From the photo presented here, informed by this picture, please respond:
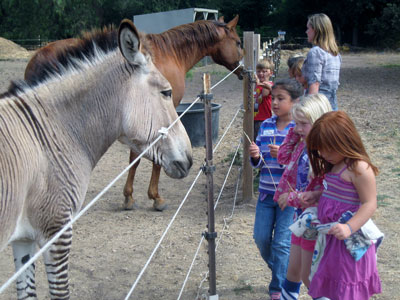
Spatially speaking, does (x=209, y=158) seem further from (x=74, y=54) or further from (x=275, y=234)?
(x=74, y=54)

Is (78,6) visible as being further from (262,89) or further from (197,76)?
(262,89)

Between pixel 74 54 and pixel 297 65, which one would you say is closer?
pixel 74 54

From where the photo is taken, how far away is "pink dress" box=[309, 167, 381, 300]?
2238 millimetres

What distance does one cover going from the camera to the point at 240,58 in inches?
269

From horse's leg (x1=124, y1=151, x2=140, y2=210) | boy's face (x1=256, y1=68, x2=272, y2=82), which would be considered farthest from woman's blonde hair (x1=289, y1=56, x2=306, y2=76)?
horse's leg (x1=124, y1=151, x2=140, y2=210)

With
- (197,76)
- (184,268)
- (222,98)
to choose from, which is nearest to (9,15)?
(197,76)

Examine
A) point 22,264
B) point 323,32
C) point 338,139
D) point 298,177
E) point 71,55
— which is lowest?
point 22,264

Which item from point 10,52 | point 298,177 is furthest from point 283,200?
point 10,52

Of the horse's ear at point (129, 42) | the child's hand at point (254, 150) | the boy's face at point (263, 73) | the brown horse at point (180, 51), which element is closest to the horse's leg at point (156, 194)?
the brown horse at point (180, 51)

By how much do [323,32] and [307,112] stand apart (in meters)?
2.68

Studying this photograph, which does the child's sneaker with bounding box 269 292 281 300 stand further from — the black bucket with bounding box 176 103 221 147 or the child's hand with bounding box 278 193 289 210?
the black bucket with bounding box 176 103 221 147

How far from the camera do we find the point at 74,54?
104 inches

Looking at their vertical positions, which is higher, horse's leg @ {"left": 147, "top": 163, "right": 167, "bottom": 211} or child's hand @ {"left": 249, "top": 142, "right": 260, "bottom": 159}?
child's hand @ {"left": 249, "top": 142, "right": 260, "bottom": 159}

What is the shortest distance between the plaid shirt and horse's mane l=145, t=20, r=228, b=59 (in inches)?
64.9
